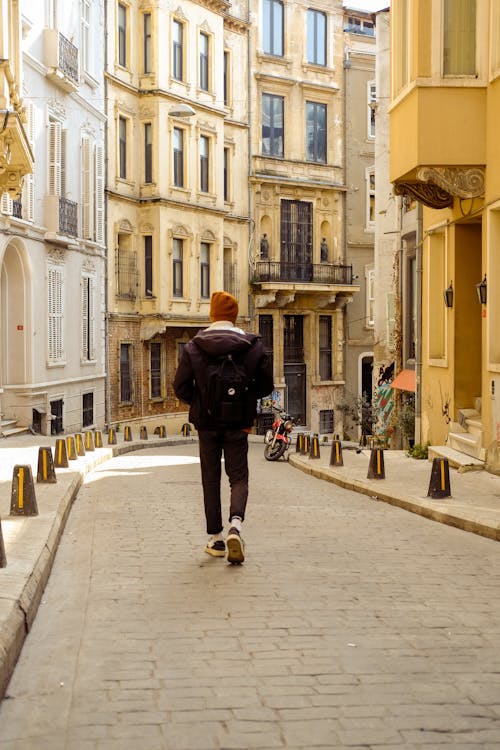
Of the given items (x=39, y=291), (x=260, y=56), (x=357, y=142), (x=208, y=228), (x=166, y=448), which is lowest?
(x=166, y=448)

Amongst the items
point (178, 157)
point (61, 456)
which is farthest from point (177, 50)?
point (61, 456)

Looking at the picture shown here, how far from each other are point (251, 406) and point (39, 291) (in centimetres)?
2075

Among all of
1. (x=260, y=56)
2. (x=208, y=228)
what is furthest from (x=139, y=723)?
(x=260, y=56)

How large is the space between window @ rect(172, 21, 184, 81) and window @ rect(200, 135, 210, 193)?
Answer: 2588 mm

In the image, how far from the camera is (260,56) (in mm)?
42438

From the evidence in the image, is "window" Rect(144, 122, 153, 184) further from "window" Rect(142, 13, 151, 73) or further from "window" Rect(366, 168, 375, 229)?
"window" Rect(366, 168, 375, 229)

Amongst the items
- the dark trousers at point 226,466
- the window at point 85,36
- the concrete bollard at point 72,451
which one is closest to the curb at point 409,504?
the dark trousers at point 226,466

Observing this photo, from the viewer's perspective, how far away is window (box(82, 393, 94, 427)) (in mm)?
32306

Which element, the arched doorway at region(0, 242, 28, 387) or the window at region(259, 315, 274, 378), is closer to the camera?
the arched doorway at region(0, 242, 28, 387)

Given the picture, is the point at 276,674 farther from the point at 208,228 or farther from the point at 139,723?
the point at 208,228

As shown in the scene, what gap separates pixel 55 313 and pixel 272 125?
Answer: 17.5 meters

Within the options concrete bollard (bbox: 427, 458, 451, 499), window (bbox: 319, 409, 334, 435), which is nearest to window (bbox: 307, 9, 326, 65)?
window (bbox: 319, 409, 334, 435)

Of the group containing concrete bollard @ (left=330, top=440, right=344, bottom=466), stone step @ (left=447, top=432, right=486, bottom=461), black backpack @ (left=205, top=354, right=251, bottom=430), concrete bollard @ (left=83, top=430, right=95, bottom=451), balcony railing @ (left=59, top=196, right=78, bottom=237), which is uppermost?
balcony railing @ (left=59, top=196, right=78, bottom=237)

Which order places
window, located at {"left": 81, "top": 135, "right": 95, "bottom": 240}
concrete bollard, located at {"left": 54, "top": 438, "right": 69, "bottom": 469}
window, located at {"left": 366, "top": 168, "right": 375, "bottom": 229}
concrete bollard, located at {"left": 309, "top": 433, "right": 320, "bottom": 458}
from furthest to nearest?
window, located at {"left": 366, "top": 168, "right": 375, "bottom": 229}, window, located at {"left": 81, "top": 135, "right": 95, "bottom": 240}, concrete bollard, located at {"left": 309, "top": 433, "right": 320, "bottom": 458}, concrete bollard, located at {"left": 54, "top": 438, "right": 69, "bottom": 469}
